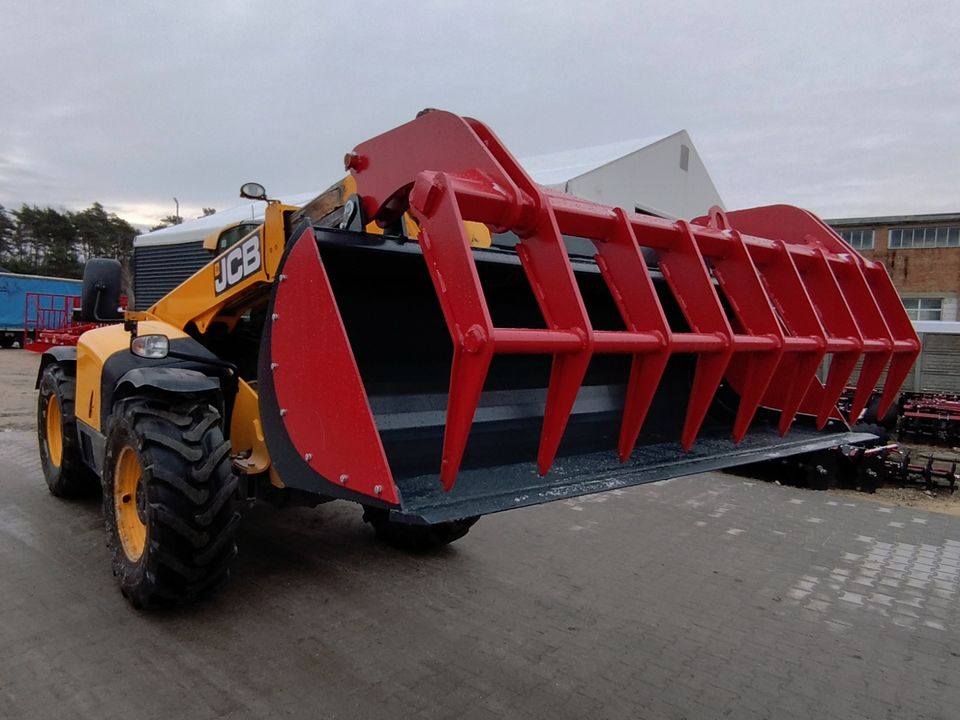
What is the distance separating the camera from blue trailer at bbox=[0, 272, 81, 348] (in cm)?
2352

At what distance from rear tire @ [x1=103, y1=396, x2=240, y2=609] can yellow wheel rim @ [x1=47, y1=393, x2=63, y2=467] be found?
2.38 m

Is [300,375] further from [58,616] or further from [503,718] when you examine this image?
[58,616]

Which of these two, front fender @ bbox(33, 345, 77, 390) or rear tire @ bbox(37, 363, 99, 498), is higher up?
front fender @ bbox(33, 345, 77, 390)

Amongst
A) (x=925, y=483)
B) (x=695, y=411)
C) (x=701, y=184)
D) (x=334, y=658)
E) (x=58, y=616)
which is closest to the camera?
(x=695, y=411)

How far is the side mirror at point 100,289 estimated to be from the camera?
404 cm

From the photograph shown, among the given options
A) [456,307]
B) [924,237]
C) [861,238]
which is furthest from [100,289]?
[924,237]

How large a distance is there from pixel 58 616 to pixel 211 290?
1.77m

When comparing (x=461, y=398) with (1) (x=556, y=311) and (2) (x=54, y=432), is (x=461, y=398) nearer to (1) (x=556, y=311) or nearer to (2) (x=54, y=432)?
(1) (x=556, y=311)

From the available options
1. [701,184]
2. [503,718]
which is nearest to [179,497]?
[503,718]

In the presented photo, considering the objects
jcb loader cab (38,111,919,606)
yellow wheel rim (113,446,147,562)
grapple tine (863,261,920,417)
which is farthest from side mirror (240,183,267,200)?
grapple tine (863,261,920,417)

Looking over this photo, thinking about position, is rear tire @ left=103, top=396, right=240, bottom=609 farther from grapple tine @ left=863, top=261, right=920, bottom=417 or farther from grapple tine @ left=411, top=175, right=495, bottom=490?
grapple tine @ left=863, top=261, right=920, bottom=417

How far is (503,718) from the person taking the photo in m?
2.60

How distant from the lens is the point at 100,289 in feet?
13.3

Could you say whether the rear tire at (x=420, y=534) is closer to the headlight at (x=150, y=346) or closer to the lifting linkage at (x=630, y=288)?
the headlight at (x=150, y=346)
